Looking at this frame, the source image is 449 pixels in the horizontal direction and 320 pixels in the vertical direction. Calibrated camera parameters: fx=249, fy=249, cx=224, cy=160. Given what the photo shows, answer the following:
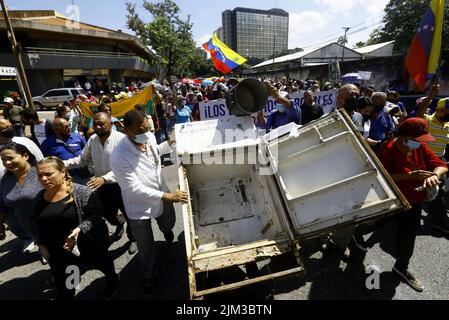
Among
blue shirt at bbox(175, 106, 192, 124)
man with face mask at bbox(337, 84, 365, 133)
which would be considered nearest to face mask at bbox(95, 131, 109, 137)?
man with face mask at bbox(337, 84, 365, 133)

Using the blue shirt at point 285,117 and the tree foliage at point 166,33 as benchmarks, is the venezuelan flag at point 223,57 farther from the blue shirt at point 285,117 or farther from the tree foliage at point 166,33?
the tree foliage at point 166,33

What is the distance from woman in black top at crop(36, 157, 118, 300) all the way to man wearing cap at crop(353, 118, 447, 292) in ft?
9.74

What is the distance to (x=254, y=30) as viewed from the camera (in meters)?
94.2

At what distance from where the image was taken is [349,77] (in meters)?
13.1

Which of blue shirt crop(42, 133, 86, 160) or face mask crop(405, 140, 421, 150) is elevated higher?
face mask crop(405, 140, 421, 150)

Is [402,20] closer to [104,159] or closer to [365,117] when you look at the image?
[365,117]

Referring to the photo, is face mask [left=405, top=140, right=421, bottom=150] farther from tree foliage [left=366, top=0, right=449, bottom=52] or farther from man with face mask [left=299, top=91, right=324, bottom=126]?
tree foliage [left=366, top=0, right=449, bottom=52]

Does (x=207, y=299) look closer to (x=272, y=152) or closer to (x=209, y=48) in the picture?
(x=272, y=152)

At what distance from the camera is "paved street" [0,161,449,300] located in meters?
2.60

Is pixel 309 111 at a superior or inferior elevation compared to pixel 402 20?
inferior

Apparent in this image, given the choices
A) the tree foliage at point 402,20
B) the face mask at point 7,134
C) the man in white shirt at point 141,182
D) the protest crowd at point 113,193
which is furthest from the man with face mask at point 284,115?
the tree foliage at point 402,20

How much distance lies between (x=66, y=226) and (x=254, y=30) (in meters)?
105

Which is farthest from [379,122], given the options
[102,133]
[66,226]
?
[66,226]

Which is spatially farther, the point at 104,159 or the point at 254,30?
the point at 254,30
